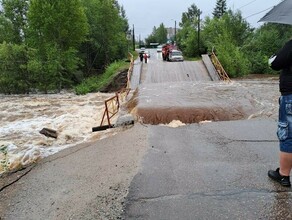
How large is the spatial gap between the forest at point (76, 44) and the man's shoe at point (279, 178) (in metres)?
19.7

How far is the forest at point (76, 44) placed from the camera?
31.2m

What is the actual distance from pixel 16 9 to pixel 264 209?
160ft

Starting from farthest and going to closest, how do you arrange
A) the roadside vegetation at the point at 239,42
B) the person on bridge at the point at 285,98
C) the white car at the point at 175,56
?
the white car at the point at 175,56 → the roadside vegetation at the point at 239,42 → the person on bridge at the point at 285,98

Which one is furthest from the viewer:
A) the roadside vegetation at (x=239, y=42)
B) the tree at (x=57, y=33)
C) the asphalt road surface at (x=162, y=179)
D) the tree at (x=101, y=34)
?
the tree at (x=101, y=34)

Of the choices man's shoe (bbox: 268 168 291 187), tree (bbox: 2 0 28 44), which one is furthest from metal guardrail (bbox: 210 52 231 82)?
tree (bbox: 2 0 28 44)

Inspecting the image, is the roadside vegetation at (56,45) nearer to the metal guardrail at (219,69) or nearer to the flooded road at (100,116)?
the metal guardrail at (219,69)

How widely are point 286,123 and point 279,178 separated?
1.02 meters

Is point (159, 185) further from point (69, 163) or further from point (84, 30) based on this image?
point (84, 30)

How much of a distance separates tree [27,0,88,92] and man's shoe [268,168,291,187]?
32.2 meters

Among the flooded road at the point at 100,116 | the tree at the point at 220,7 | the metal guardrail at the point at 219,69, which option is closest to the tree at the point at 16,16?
the metal guardrail at the point at 219,69

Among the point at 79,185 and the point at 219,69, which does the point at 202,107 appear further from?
the point at 219,69

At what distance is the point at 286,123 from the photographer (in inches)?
162

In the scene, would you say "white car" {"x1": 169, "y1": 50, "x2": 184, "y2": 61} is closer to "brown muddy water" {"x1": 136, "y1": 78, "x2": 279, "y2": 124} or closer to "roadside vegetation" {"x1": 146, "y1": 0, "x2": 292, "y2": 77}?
"roadside vegetation" {"x1": 146, "y1": 0, "x2": 292, "y2": 77}

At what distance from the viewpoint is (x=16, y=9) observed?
46250mm
